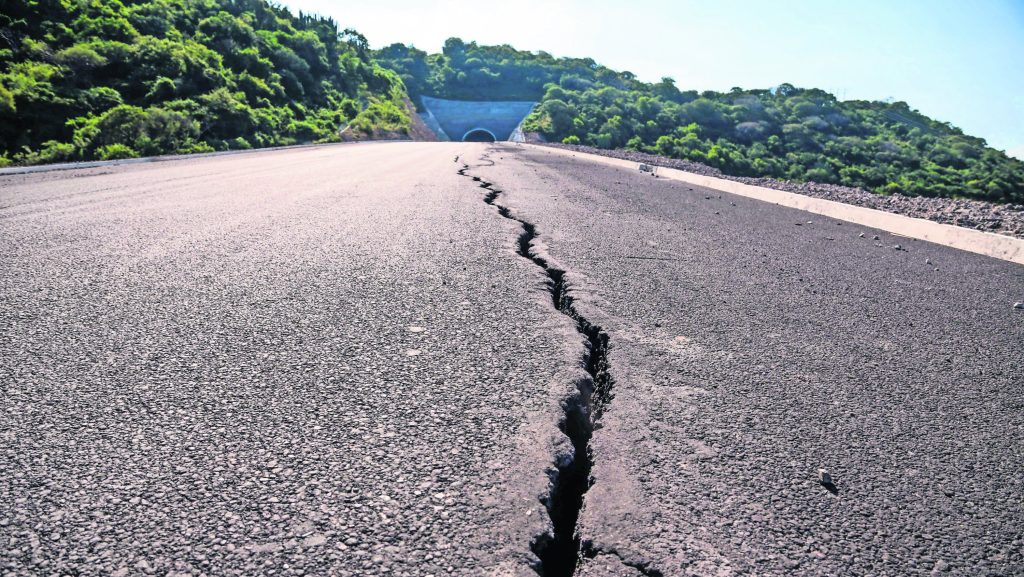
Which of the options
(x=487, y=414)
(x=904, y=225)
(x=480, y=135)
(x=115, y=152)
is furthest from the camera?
(x=480, y=135)

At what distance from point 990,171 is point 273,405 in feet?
138

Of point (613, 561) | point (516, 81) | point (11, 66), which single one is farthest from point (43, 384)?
point (516, 81)

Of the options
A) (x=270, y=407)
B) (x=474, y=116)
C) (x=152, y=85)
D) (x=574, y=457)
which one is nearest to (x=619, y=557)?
(x=574, y=457)

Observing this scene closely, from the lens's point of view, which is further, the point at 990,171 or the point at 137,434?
the point at 990,171

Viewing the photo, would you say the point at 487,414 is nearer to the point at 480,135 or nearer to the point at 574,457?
the point at 574,457

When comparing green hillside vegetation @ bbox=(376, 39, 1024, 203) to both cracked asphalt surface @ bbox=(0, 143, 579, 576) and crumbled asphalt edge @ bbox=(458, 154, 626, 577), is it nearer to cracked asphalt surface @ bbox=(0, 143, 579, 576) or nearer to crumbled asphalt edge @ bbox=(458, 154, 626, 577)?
crumbled asphalt edge @ bbox=(458, 154, 626, 577)

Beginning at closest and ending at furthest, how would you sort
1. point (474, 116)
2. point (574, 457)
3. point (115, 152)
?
point (574, 457), point (115, 152), point (474, 116)

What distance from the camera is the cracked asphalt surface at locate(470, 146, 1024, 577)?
139cm

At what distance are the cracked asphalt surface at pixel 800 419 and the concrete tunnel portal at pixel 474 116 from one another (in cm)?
5826

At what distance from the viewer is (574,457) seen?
1776 mm

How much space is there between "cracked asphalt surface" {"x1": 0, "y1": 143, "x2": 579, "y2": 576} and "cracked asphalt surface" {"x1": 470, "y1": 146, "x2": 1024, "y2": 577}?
33 cm

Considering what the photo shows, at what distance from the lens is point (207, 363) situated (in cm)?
220

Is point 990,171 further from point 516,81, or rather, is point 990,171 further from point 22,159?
point 516,81

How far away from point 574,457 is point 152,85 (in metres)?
24.6
